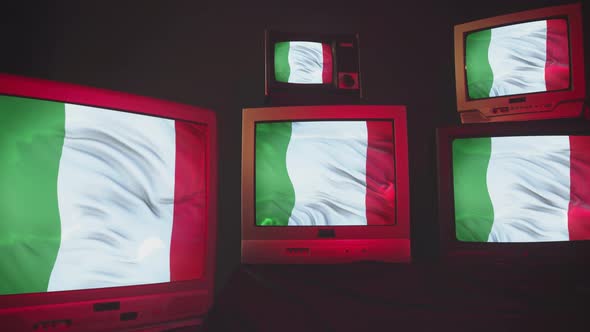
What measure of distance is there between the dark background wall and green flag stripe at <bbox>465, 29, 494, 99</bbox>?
1.04 ft

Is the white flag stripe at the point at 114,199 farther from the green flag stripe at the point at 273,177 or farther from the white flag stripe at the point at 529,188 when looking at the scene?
the white flag stripe at the point at 529,188

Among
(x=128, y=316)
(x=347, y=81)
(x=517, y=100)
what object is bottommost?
(x=128, y=316)

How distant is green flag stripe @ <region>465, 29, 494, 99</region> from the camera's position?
4.03 ft

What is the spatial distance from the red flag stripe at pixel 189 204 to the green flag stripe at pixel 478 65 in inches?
37.8

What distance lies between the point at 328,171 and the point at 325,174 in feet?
0.04

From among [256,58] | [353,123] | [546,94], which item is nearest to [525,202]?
[546,94]

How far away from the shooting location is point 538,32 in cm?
117

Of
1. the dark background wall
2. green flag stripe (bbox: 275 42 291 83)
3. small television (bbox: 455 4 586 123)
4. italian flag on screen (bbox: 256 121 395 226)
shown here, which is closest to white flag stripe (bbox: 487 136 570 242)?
small television (bbox: 455 4 586 123)

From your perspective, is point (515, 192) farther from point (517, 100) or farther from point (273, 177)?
point (273, 177)

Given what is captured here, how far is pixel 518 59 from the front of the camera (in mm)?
1188

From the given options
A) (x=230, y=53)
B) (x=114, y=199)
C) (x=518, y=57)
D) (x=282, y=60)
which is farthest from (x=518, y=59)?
(x=114, y=199)

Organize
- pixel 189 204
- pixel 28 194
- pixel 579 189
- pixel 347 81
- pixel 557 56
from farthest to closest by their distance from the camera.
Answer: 1. pixel 347 81
2. pixel 557 56
3. pixel 579 189
4. pixel 189 204
5. pixel 28 194

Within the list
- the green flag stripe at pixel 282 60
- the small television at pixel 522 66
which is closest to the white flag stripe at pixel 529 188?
the small television at pixel 522 66

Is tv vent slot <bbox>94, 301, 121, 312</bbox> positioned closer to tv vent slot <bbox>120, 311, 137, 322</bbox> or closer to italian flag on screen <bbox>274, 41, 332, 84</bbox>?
tv vent slot <bbox>120, 311, 137, 322</bbox>
